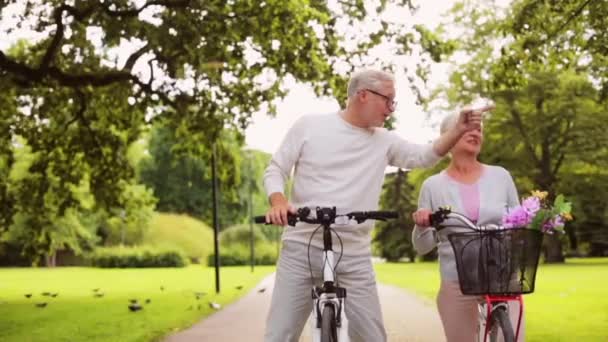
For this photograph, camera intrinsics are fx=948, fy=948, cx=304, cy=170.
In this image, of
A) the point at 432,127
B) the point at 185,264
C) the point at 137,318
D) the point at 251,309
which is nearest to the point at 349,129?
the point at 137,318

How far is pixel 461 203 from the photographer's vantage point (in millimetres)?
5238

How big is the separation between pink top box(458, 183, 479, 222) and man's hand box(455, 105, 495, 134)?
641mm

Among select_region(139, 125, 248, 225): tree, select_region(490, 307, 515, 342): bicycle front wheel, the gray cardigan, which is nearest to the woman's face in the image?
the gray cardigan

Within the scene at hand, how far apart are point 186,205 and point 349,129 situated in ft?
268

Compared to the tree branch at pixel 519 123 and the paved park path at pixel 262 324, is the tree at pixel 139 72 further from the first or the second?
the tree branch at pixel 519 123

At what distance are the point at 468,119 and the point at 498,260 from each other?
707 mm

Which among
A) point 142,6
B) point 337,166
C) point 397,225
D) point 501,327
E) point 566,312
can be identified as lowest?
point 566,312

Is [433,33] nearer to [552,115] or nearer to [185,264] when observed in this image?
[552,115]

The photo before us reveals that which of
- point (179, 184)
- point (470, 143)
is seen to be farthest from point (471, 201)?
point (179, 184)

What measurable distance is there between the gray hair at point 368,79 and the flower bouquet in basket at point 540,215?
0.90 m

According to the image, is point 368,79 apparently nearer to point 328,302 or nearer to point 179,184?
point 328,302

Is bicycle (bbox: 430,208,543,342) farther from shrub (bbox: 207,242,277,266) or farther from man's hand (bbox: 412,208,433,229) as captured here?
shrub (bbox: 207,242,277,266)

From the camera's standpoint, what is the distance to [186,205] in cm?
8569

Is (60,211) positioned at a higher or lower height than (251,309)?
higher
